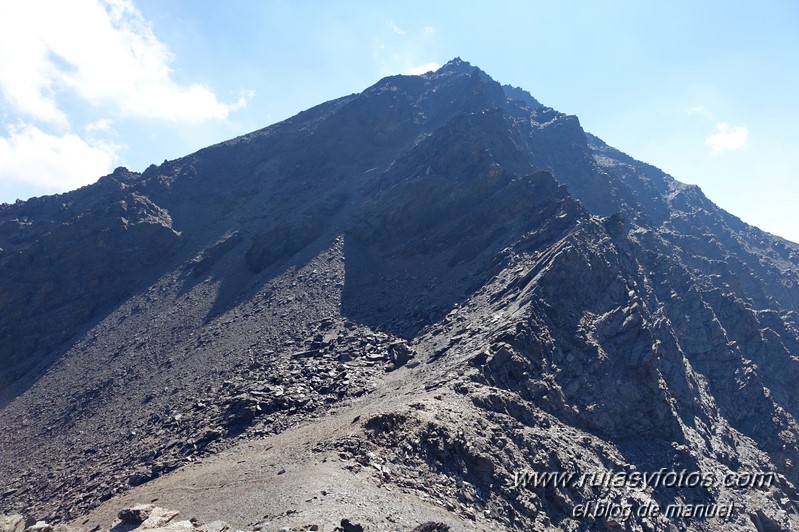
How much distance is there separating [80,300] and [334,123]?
61.2 meters

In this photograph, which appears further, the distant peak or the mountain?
the distant peak

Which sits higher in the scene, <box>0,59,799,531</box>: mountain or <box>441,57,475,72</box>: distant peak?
<box>441,57,475,72</box>: distant peak

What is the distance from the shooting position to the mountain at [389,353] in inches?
1275

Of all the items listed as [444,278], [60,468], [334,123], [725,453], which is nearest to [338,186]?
[334,123]

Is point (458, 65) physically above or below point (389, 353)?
above

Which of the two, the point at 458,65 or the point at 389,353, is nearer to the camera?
the point at 389,353

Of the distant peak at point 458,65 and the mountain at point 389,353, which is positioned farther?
the distant peak at point 458,65

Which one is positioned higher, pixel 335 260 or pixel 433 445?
pixel 335 260

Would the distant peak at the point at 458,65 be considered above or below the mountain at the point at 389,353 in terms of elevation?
above

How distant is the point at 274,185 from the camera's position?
108 meters

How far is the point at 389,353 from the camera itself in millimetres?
52656

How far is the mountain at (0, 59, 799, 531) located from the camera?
32375 millimetres

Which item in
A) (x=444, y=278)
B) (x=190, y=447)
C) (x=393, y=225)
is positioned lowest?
(x=190, y=447)

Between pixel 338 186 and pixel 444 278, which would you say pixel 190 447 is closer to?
pixel 444 278
